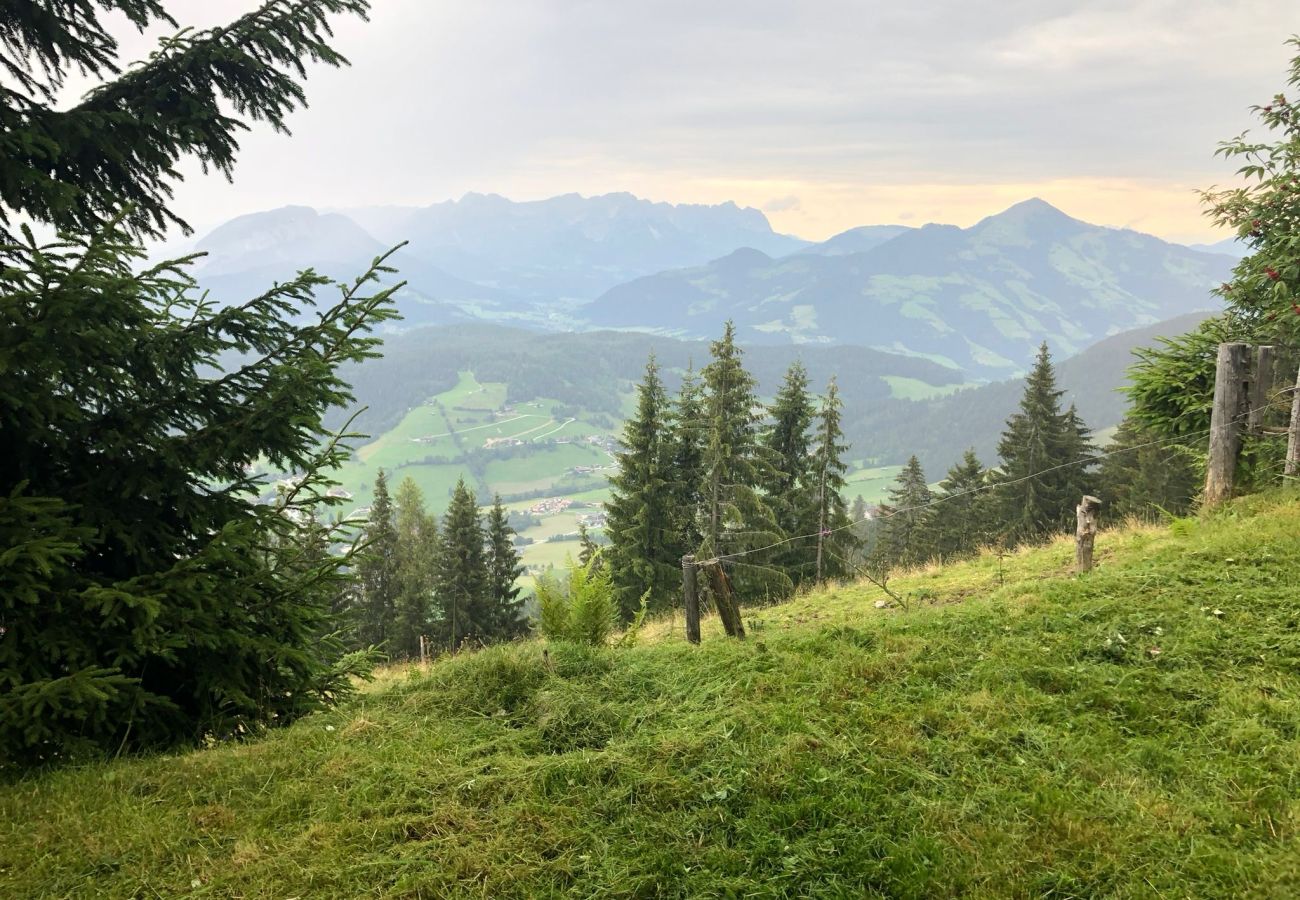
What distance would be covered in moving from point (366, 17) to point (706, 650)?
248 inches

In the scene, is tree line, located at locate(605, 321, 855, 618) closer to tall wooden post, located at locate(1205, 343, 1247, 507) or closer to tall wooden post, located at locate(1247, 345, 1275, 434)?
tall wooden post, located at locate(1205, 343, 1247, 507)

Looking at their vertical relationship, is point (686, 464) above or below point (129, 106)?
below

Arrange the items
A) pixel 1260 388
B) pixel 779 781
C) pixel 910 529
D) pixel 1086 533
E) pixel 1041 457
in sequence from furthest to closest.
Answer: pixel 910 529 → pixel 1041 457 → pixel 1260 388 → pixel 1086 533 → pixel 779 781

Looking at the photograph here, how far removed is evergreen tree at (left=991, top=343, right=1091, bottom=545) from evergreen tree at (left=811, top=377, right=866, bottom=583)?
41.6 ft

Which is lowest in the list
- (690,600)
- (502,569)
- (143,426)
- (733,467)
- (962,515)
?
(502,569)

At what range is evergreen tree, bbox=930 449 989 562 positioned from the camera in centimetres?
4066

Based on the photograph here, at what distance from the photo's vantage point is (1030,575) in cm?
961

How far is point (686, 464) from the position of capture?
97.6ft

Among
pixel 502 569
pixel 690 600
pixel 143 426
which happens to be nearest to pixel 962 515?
pixel 502 569

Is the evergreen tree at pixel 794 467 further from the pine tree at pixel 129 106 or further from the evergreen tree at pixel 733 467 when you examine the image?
the pine tree at pixel 129 106

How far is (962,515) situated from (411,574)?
34.6 meters

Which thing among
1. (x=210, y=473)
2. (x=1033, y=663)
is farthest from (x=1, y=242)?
(x=1033, y=663)

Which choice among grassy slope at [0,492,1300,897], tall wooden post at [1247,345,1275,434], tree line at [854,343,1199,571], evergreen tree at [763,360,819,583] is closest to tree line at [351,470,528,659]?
evergreen tree at [763,360,819,583]

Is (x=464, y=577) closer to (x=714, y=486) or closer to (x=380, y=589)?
(x=380, y=589)
